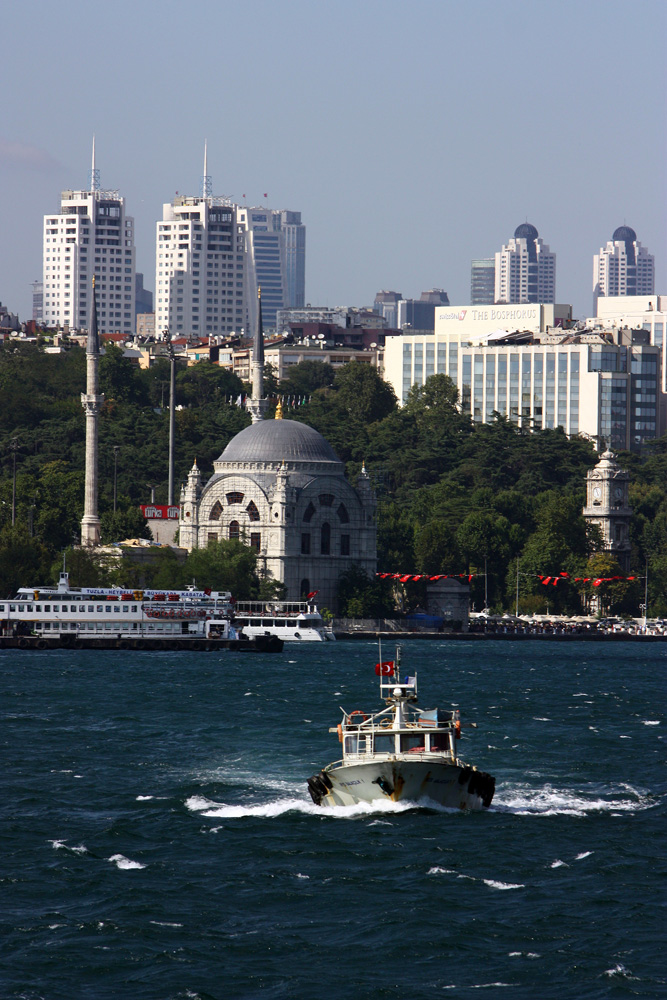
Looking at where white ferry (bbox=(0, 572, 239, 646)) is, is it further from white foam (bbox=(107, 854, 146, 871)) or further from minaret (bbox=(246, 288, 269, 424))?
white foam (bbox=(107, 854, 146, 871))

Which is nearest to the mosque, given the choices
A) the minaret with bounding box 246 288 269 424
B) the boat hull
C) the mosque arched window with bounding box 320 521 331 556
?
the mosque arched window with bounding box 320 521 331 556

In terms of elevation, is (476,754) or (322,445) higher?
(322,445)

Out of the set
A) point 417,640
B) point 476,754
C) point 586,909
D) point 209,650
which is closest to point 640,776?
point 476,754

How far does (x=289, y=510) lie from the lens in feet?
567

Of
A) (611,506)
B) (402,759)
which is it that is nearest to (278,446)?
(611,506)

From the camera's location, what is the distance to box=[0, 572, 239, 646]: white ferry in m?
138

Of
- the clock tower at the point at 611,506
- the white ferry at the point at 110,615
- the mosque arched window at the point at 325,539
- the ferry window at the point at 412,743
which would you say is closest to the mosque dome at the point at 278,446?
the mosque arched window at the point at 325,539

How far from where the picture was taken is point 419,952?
131 feet

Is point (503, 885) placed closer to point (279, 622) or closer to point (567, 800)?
point (567, 800)

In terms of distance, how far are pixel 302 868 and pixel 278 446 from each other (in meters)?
131

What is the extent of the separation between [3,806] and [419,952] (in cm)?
1993

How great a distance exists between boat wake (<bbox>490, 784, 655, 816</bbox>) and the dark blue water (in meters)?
0.16

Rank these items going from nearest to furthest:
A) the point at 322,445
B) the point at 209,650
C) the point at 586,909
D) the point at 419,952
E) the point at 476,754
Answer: the point at 419,952
the point at 586,909
the point at 476,754
the point at 209,650
the point at 322,445

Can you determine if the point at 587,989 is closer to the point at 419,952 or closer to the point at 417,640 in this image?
the point at 419,952
